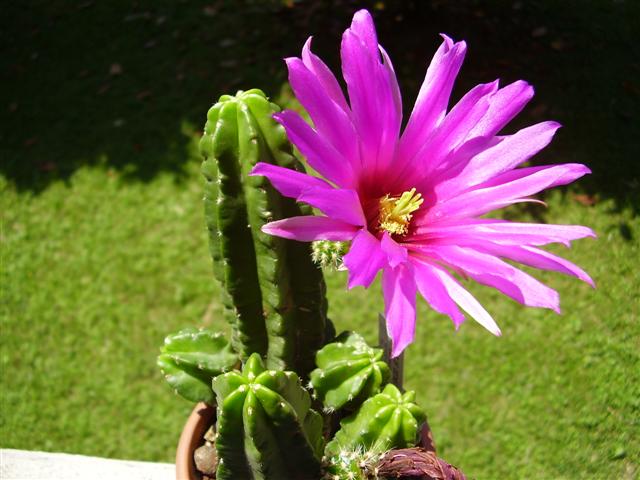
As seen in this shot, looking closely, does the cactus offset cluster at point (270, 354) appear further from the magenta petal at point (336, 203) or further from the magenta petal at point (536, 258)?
the magenta petal at point (536, 258)

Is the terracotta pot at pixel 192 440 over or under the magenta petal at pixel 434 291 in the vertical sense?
under

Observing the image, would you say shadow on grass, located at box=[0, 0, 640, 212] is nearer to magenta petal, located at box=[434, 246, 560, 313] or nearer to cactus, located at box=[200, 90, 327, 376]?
cactus, located at box=[200, 90, 327, 376]

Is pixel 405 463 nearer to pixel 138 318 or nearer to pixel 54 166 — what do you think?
pixel 138 318

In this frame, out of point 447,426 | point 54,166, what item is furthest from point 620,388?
point 54,166

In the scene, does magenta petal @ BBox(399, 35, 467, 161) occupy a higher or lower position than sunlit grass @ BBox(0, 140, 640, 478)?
higher

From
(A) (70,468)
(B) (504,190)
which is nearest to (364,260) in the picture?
(B) (504,190)

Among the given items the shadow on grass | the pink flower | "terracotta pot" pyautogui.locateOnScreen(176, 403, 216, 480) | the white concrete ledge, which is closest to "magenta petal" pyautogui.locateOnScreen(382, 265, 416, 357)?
the pink flower

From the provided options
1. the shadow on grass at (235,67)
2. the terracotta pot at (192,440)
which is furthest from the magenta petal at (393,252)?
the shadow on grass at (235,67)
